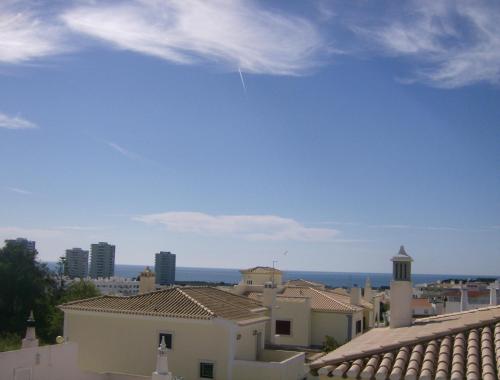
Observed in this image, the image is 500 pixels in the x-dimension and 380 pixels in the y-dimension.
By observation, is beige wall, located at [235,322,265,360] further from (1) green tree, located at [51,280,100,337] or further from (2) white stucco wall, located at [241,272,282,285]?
(2) white stucco wall, located at [241,272,282,285]

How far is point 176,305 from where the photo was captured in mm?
24719

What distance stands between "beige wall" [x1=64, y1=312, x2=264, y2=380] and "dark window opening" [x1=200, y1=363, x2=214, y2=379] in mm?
174

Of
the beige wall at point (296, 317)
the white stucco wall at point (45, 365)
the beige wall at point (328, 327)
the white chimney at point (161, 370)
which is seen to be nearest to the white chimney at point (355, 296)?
the beige wall at point (328, 327)

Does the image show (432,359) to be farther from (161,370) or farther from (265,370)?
(265,370)

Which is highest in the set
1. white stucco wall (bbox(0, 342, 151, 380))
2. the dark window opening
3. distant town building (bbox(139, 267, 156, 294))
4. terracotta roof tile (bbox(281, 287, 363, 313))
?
distant town building (bbox(139, 267, 156, 294))

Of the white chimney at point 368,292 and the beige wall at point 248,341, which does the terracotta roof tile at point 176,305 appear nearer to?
the beige wall at point 248,341

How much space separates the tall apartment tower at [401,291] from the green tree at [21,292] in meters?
30.6

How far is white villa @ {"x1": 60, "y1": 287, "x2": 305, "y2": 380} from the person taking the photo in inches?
907

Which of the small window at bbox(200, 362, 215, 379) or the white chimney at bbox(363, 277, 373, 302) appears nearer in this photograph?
the small window at bbox(200, 362, 215, 379)

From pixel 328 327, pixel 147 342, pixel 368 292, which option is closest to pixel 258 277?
pixel 368 292

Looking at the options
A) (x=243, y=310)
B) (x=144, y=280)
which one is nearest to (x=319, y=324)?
(x=243, y=310)

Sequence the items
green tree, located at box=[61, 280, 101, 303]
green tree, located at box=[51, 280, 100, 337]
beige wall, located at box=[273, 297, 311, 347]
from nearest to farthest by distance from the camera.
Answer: beige wall, located at box=[273, 297, 311, 347], green tree, located at box=[51, 280, 100, 337], green tree, located at box=[61, 280, 101, 303]

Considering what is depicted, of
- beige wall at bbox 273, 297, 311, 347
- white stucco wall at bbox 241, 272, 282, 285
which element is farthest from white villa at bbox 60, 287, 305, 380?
white stucco wall at bbox 241, 272, 282, 285

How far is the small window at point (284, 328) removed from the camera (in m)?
32.1
